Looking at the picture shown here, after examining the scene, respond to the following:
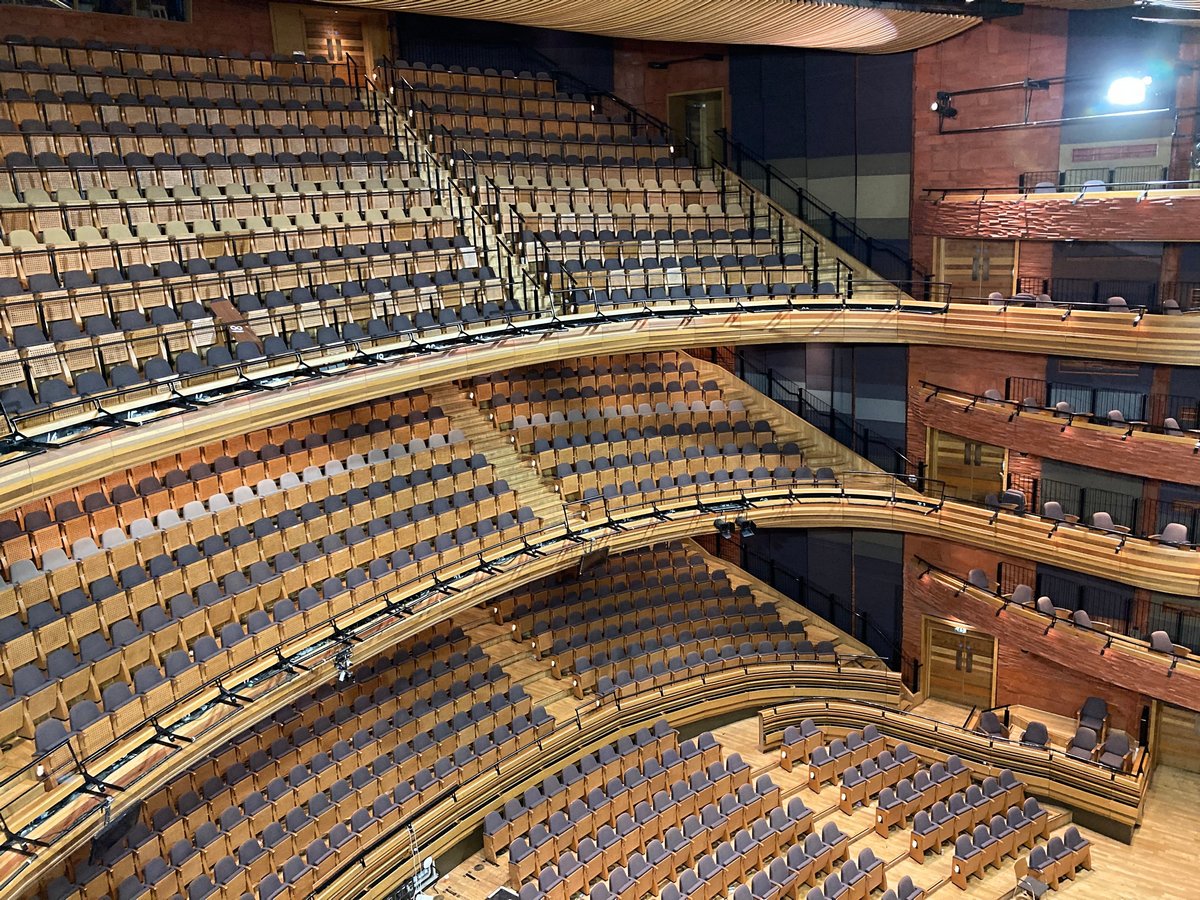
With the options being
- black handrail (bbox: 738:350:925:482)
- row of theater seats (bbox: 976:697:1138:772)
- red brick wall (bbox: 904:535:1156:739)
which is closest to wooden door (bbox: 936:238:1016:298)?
black handrail (bbox: 738:350:925:482)

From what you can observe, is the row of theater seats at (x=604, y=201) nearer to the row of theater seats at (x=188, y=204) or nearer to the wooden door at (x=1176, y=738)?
the row of theater seats at (x=188, y=204)

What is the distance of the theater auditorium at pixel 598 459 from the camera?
7.89 meters

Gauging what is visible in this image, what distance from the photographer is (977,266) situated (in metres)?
12.0

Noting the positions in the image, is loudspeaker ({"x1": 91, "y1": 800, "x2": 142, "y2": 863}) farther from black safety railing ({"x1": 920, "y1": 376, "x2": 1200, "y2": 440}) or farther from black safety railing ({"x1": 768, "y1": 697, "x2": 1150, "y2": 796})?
black safety railing ({"x1": 920, "y1": 376, "x2": 1200, "y2": 440})

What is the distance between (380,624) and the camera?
8.66 meters

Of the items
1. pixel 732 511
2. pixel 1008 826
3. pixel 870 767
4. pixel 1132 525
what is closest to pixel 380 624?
pixel 732 511

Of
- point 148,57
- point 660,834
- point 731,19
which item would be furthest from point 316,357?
point 148,57

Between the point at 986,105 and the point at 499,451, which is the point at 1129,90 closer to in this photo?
the point at 986,105

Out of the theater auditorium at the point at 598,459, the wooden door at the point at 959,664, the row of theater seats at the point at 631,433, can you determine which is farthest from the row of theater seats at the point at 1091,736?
the row of theater seats at the point at 631,433

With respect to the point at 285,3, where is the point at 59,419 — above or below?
below

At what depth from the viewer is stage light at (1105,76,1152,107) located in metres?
10.5

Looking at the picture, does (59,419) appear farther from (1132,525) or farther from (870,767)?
(1132,525)

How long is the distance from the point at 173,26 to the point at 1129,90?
11.6 meters

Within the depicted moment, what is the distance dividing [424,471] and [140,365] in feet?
10.0
